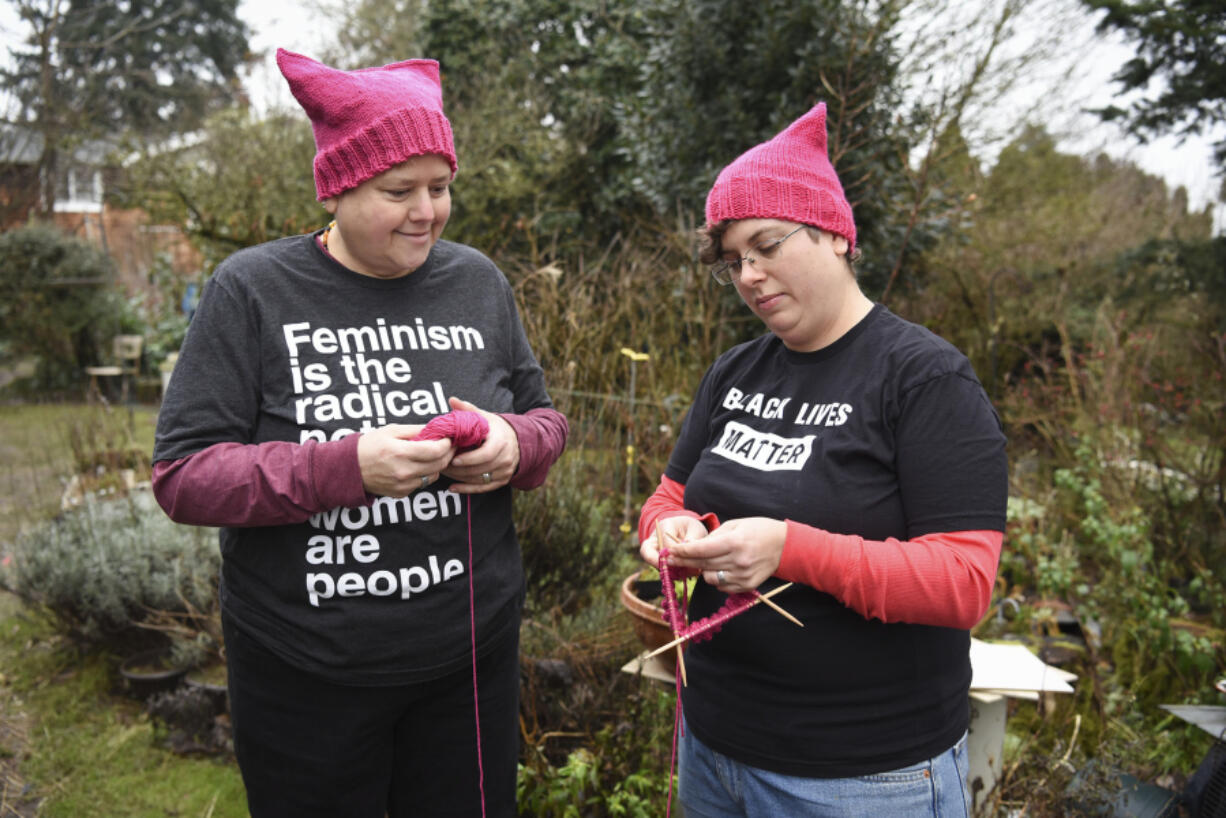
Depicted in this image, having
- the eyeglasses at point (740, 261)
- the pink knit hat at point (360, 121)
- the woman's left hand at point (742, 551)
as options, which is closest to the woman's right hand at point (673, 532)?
the woman's left hand at point (742, 551)

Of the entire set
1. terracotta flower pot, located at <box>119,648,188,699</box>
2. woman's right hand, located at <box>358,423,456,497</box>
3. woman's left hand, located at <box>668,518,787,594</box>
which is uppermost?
woman's right hand, located at <box>358,423,456,497</box>

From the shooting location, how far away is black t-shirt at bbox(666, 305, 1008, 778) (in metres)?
1.28

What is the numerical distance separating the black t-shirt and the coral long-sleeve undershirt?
0.04m

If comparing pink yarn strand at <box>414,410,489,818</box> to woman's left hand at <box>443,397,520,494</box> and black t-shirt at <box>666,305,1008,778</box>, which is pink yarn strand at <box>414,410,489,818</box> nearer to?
woman's left hand at <box>443,397,520,494</box>

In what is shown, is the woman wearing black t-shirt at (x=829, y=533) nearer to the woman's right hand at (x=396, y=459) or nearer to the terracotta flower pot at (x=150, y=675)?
Result: the woman's right hand at (x=396, y=459)

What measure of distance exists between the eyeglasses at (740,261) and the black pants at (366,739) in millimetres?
860

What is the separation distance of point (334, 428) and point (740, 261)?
790 mm

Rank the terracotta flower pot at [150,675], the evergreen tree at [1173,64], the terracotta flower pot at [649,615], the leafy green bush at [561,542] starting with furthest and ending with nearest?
1. the evergreen tree at [1173,64]
2. the terracotta flower pot at [150,675]
3. the leafy green bush at [561,542]
4. the terracotta flower pot at [649,615]

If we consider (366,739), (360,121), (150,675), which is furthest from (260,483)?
(150,675)

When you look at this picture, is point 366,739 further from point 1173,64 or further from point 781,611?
point 1173,64

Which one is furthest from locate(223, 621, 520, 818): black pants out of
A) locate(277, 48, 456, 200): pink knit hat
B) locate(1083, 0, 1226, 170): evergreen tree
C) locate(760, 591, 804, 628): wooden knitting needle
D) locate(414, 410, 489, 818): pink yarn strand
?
locate(1083, 0, 1226, 170): evergreen tree

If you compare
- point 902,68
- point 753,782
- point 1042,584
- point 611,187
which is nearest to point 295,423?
point 753,782

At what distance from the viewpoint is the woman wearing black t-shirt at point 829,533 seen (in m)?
1.27

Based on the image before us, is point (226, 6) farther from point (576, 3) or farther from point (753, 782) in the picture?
point (753, 782)
